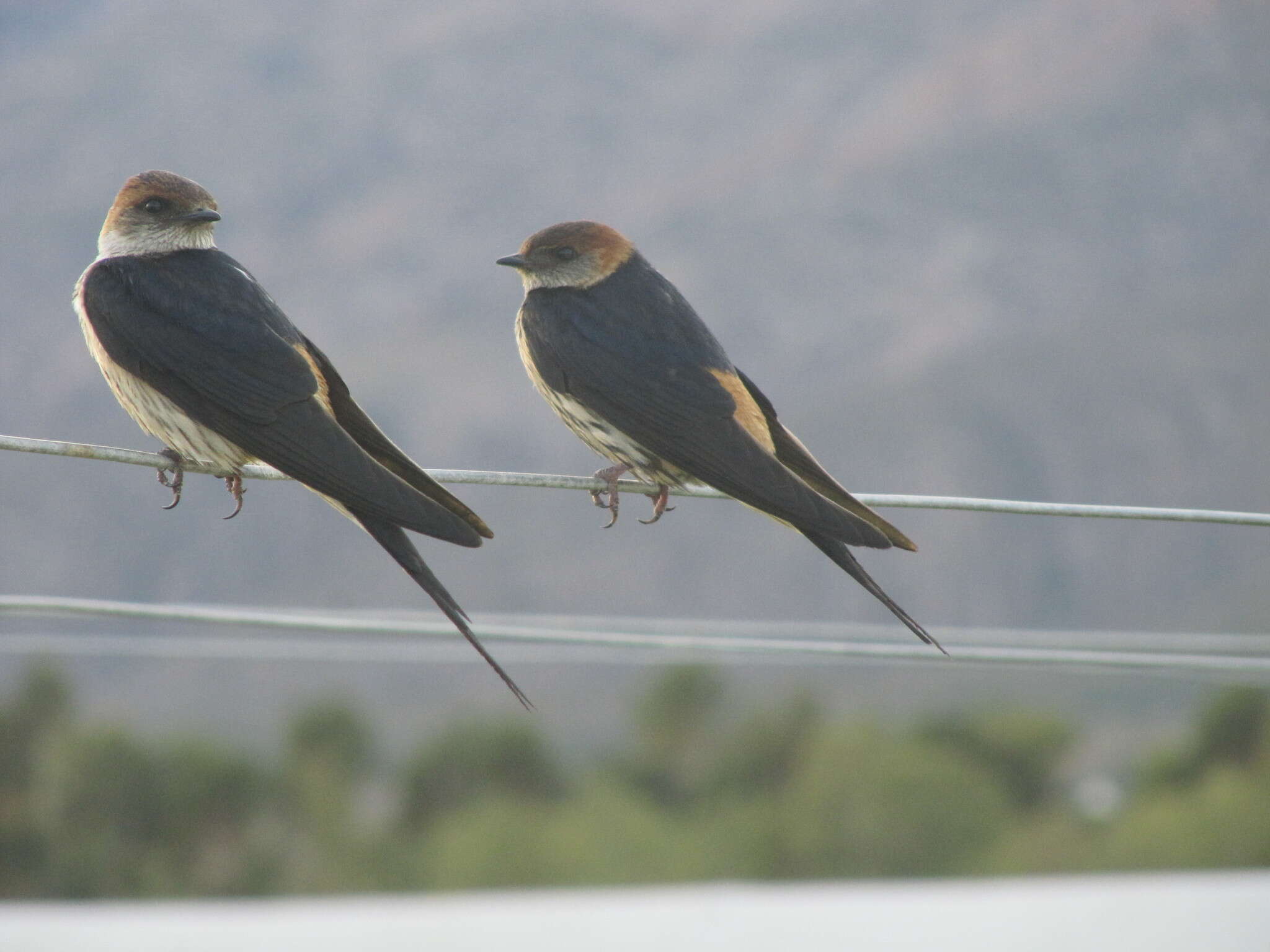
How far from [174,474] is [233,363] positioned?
372mm

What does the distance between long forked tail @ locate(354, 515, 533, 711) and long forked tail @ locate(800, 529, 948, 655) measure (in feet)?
2.20

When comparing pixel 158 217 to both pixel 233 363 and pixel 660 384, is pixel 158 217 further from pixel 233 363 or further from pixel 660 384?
pixel 660 384

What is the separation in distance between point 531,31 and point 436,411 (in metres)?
34.7

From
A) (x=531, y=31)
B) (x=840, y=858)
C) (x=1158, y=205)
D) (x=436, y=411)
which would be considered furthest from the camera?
(x=531, y=31)

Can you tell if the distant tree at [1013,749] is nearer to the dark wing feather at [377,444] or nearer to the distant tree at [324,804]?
the distant tree at [324,804]

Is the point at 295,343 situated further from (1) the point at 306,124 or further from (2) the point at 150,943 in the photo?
(1) the point at 306,124

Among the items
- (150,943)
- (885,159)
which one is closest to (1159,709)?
(150,943)

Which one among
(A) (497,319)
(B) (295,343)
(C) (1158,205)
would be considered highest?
(B) (295,343)

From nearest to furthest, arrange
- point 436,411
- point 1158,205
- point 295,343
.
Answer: point 295,343, point 436,411, point 1158,205

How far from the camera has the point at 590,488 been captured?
2914 mm

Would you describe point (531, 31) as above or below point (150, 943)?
above

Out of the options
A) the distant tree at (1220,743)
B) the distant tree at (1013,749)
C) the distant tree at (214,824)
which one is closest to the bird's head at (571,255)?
the distant tree at (214,824)

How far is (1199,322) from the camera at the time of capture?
51.9m

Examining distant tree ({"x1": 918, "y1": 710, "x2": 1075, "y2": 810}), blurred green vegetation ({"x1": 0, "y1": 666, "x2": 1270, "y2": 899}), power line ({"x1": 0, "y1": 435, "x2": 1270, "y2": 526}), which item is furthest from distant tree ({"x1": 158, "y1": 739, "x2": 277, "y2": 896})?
power line ({"x1": 0, "y1": 435, "x2": 1270, "y2": 526})
